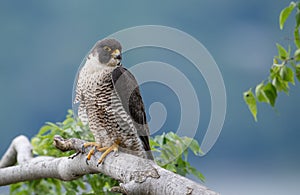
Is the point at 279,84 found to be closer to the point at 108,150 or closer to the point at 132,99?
the point at 132,99

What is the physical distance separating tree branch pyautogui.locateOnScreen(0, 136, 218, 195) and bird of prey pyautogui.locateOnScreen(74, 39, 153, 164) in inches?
3.8

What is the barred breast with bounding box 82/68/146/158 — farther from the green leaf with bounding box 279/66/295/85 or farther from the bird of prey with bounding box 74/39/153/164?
the green leaf with bounding box 279/66/295/85

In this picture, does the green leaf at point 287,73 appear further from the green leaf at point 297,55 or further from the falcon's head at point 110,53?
the falcon's head at point 110,53

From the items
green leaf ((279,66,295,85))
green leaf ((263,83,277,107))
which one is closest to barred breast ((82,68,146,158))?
green leaf ((263,83,277,107))

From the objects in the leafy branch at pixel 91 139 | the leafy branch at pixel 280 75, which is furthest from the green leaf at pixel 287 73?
the leafy branch at pixel 91 139

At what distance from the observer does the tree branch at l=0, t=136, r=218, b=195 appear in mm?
1682

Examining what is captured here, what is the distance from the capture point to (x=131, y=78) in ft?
7.86

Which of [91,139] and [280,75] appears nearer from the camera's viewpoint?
[280,75]

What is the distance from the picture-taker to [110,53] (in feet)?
7.70

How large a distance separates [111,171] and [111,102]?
405mm

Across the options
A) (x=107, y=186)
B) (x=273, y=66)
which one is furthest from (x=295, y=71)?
(x=107, y=186)

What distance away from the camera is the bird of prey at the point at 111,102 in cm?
234

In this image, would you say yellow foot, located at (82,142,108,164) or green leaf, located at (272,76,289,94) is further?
yellow foot, located at (82,142,108,164)

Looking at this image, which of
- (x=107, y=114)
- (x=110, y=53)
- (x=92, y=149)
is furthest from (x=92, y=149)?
(x=110, y=53)
